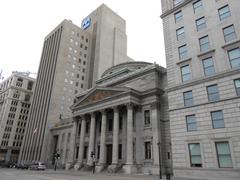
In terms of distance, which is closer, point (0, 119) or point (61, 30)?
point (61, 30)

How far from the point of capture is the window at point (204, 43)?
29.1m

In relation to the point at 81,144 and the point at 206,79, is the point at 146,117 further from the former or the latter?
the point at 81,144

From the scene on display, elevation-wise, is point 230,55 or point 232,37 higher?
point 232,37

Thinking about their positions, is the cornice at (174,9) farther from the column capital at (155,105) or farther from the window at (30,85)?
the window at (30,85)

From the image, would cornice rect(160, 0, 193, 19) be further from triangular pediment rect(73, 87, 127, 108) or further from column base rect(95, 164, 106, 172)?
column base rect(95, 164, 106, 172)

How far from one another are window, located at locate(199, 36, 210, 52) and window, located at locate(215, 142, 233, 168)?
12854 mm

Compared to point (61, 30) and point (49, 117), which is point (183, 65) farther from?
point (61, 30)

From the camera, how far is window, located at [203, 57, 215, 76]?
27672 millimetres

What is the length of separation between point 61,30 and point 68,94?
25.7 m

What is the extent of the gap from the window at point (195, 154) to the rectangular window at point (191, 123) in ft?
6.61

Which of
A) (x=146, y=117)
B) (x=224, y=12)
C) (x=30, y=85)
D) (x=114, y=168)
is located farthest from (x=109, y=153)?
(x=30, y=85)

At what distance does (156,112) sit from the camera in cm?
3700

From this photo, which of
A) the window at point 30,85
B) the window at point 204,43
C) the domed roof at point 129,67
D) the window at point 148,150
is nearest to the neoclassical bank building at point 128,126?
the window at point 148,150

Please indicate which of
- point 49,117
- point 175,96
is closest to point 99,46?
point 49,117
